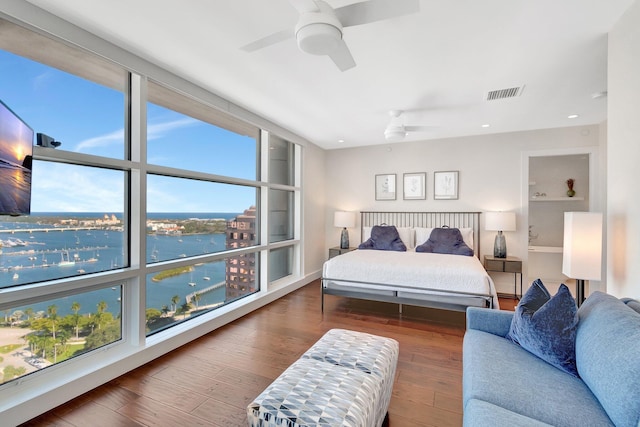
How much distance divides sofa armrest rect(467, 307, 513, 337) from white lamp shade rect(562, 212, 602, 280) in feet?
2.62

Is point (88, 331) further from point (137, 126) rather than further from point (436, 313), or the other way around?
point (436, 313)

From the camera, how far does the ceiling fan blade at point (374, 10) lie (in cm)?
139

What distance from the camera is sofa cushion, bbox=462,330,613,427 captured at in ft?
4.03

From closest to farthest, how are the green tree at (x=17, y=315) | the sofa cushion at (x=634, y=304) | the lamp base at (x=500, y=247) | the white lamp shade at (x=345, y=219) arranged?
the sofa cushion at (x=634, y=304) < the green tree at (x=17, y=315) < the lamp base at (x=500, y=247) < the white lamp shade at (x=345, y=219)

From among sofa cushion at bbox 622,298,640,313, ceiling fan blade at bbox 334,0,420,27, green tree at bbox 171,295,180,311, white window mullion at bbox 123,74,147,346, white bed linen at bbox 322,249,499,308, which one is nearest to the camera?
ceiling fan blade at bbox 334,0,420,27

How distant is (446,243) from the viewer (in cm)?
456

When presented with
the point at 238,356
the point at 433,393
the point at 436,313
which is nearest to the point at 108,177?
the point at 238,356

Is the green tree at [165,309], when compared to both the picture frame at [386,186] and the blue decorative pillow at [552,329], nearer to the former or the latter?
the blue decorative pillow at [552,329]

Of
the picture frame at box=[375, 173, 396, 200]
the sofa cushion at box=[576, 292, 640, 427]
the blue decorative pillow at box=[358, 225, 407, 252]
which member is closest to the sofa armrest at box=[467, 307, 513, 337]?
the sofa cushion at box=[576, 292, 640, 427]

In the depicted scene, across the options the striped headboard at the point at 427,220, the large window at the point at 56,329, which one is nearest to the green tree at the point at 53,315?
the large window at the point at 56,329

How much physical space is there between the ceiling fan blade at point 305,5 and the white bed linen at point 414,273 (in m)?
2.88

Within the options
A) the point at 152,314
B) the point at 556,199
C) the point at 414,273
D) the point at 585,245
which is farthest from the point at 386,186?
the point at 152,314

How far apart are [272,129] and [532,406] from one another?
408cm

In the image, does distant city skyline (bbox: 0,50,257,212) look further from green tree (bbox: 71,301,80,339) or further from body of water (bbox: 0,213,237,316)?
green tree (bbox: 71,301,80,339)
